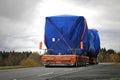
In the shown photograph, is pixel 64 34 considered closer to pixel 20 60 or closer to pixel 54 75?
pixel 54 75

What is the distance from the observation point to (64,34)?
100 ft

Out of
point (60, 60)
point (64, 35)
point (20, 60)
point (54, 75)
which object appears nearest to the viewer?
point (54, 75)

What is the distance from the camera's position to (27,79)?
14359 mm

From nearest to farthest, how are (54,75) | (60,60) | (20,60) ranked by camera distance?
(54,75) < (60,60) < (20,60)

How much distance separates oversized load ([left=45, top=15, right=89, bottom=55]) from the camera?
3042 cm

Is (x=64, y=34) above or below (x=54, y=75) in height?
Answer: above

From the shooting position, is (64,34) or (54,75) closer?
(54,75)

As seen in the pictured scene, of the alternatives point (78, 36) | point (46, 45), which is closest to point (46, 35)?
point (46, 45)

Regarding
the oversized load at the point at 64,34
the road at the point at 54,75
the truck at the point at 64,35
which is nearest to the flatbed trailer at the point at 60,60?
the truck at the point at 64,35

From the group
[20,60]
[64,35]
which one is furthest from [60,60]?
[20,60]

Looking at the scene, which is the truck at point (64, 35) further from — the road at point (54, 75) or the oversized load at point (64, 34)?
the road at point (54, 75)

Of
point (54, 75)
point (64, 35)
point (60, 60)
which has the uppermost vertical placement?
point (64, 35)

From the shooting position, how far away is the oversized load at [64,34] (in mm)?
30422

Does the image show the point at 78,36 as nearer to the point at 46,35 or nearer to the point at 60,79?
the point at 46,35
